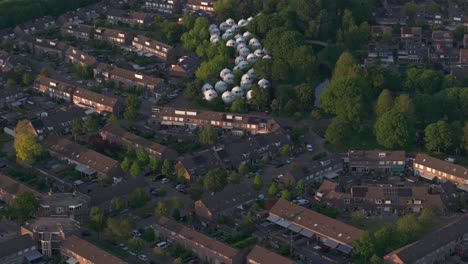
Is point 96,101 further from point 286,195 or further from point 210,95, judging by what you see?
point 286,195

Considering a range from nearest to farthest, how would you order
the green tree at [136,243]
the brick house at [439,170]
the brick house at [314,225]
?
the green tree at [136,243] → the brick house at [314,225] → the brick house at [439,170]

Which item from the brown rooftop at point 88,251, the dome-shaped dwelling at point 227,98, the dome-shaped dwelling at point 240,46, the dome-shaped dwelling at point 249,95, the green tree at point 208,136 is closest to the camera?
the brown rooftop at point 88,251

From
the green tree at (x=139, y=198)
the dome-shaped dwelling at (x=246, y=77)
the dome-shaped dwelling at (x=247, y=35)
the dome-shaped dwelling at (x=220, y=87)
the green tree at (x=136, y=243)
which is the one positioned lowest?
the green tree at (x=136, y=243)

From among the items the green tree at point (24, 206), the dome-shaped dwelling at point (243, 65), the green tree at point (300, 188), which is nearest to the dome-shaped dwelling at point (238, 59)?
the dome-shaped dwelling at point (243, 65)

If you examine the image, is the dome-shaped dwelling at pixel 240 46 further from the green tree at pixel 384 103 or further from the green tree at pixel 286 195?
the green tree at pixel 286 195

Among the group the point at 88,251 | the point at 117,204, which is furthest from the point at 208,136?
the point at 88,251

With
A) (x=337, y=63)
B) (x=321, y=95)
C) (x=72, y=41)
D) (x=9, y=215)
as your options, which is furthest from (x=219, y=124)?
(x=72, y=41)

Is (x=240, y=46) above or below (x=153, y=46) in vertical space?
above
